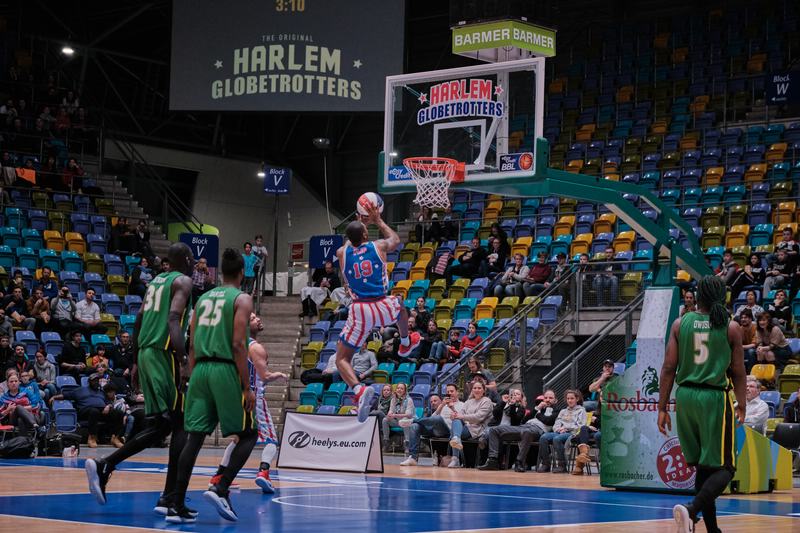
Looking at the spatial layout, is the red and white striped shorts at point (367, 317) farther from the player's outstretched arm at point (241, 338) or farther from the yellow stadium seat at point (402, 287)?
the yellow stadium seat at point (402, 287)

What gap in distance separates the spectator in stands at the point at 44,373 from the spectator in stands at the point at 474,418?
7.62 metres

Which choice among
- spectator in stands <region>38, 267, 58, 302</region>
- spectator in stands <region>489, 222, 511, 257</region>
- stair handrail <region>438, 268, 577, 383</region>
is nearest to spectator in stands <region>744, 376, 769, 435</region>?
stair handrail <region>438, 268, 577, 383</region>

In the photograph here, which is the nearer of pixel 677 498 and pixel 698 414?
pixel 698 414

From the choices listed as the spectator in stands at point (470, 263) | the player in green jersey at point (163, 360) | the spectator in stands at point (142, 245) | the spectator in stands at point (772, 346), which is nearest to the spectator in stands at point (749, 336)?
the spectator in stands at point (772, 346)

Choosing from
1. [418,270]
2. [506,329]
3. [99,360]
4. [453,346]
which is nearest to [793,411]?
[506,329]

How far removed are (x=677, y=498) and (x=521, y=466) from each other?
16.5 feet

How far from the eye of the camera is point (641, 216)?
14.6 metres

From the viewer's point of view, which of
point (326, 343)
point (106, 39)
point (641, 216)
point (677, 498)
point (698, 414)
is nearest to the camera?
point (698, 414)

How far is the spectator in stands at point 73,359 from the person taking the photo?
22.7 m

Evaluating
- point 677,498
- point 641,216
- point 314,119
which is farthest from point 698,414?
point 314,119

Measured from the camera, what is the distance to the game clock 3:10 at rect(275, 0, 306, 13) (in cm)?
2706

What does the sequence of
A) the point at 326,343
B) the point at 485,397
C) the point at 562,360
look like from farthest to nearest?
the point at 326,343 → the point at 562,360 → the point at 485,397

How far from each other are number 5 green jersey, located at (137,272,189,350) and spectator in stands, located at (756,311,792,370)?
11.5m

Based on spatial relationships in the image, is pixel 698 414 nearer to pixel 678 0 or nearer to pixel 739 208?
pixel 739 208
